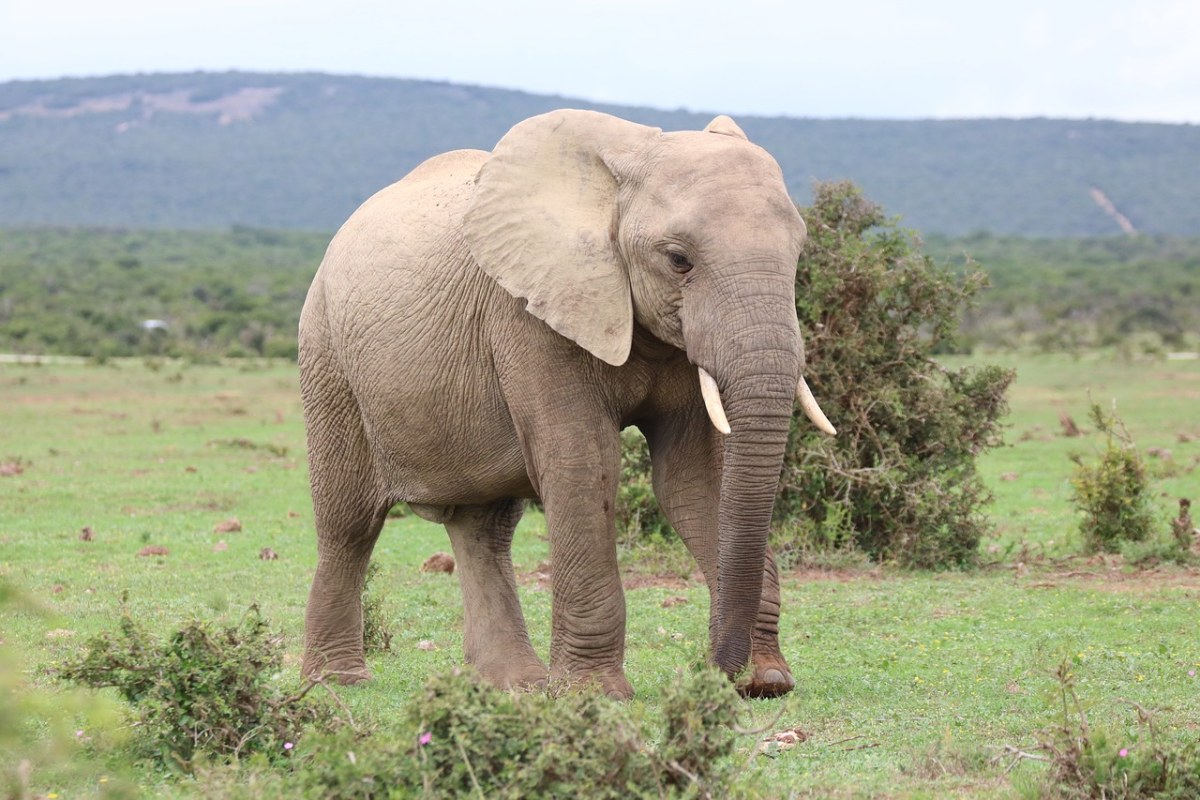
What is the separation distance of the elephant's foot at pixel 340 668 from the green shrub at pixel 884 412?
4407mm

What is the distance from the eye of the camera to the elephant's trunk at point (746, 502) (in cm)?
612

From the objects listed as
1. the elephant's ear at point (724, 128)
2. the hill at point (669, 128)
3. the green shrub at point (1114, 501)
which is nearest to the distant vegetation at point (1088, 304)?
the green shrub at point (1114, 501)

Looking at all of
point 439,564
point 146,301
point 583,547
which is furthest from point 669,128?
point 583,547

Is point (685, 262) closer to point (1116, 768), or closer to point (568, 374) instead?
point (568, 374)

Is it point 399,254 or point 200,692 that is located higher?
point 399,254

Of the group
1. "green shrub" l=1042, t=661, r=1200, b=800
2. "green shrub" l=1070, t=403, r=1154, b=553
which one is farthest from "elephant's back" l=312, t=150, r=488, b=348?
"green shrub" l=1070, t=403, r=1154, b=553

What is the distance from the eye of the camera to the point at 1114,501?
1219 centimetres

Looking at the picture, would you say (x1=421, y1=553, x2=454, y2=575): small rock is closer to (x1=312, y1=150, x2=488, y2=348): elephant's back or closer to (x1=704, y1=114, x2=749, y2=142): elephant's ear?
(x1=312, y1=150, x2=488, y2=348): elephant's back

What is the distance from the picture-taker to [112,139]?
182875 mm

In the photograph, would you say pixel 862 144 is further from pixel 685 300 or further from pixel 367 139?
pixel 685 300

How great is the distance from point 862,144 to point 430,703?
175 meters

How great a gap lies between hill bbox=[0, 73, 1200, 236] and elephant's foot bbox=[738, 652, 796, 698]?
5718 inches

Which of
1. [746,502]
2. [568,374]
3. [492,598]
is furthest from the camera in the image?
[492,598]

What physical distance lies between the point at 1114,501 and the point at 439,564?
5.23m
